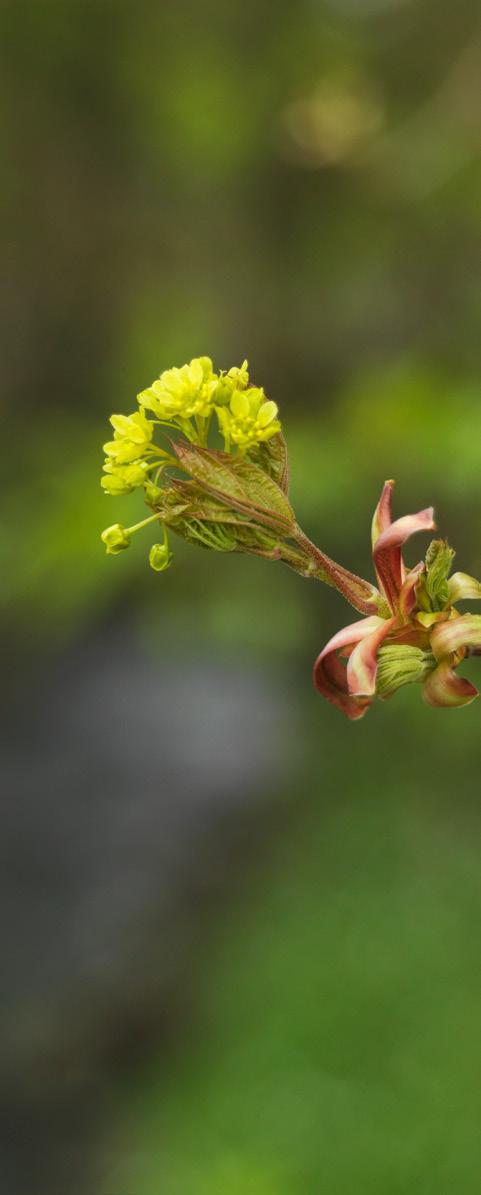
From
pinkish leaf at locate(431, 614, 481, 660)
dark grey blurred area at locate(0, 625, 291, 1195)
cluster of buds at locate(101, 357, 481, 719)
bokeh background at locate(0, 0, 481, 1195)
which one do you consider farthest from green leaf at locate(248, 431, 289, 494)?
dark grey blurred area at locate(0, 625, 291, 1195)

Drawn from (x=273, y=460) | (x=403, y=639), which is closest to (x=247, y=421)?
(x=273, y=460)

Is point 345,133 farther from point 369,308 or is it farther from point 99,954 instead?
point 99,954

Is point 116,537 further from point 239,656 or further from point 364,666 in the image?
point 239,656

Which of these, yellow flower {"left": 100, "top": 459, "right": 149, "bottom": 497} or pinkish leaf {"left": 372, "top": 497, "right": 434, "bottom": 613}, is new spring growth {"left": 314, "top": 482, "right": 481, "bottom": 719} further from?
yellow flower {"left": 100, "top": 459, "right": 149, "bottom": 497}

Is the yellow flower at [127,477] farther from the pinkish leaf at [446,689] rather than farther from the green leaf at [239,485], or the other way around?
the pinkish leaf at [446,689]

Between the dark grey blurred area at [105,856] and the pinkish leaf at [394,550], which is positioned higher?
the pinkish leaf at [394,550]

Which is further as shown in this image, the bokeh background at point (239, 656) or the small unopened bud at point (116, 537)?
the bokeh background at point (239, 656)

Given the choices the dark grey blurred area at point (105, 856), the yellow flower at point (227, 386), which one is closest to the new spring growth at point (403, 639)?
the yellow flower at point (227, 386)
